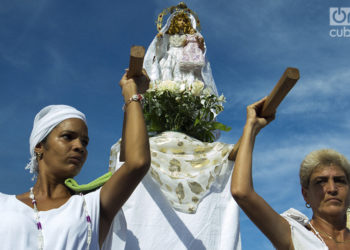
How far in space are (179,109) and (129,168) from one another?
7.50 feet

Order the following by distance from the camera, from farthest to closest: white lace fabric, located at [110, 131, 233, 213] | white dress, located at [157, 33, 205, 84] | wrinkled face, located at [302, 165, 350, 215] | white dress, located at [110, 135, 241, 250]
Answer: white dress, located at [157, 33, 205, 84]
white lace fabric, located at [110, 131, 233, 213]
white dress, located at [110, 135, 241, 250]
wrinkled face, located at [302, 165, 350, 215]

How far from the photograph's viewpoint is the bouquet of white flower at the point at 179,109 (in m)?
4.52

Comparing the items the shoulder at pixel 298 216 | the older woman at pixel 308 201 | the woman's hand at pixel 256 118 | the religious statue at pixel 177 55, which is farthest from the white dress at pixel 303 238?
the religious statue at pixel 177 55

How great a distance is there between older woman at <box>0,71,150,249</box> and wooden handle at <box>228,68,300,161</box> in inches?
30.7

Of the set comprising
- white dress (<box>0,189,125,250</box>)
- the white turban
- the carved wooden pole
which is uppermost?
the carved wooden pole

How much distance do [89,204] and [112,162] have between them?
185 cm

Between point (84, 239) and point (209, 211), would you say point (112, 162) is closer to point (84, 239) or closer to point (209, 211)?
point (209, 211)

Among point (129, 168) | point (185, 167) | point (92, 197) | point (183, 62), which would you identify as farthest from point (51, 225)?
point (183, 62)

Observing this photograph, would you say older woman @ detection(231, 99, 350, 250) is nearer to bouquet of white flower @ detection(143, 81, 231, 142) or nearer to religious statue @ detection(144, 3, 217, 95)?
bouquet of white flower @ detection(143, 81, 231, 142)

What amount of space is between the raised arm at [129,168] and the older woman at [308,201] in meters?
0.52

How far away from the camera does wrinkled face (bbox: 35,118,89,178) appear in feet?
8.46

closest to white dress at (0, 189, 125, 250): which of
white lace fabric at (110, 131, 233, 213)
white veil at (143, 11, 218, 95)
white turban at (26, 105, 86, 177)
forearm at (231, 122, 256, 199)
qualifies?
white turban at (26, 105, 86, 177)

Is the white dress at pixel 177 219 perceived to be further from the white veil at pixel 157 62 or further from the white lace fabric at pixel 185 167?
the white veil at pixel 157 62

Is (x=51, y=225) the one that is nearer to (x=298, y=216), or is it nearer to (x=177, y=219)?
(x=298, y=216)
